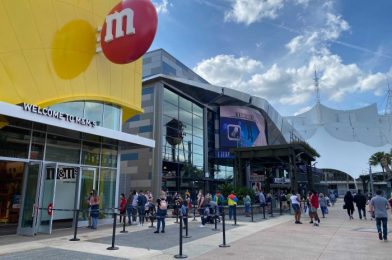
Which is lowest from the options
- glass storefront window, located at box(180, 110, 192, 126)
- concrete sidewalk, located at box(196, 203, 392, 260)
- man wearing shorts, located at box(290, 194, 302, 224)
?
concrete sidewalk, located at box(196, 203, 392, 260)

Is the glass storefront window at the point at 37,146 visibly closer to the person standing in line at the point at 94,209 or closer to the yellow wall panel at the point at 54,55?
the yellow wall panel at the point at 54,55

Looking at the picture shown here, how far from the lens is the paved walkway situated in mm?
8688

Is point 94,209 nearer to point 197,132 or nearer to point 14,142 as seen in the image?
point 14,142

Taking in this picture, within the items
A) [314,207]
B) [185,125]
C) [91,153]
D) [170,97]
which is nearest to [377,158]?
[185,125]

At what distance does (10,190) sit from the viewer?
649 inches

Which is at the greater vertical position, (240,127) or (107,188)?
(240,127)

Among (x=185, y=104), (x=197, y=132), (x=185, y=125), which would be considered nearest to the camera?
(x=185, y=125)

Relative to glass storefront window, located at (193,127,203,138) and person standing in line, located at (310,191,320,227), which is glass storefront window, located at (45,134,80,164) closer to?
person standing in line, located at (310,191,320,227)

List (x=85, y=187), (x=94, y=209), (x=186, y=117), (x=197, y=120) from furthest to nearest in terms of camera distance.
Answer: (x=197, y=120), (x=186, y=117), (x=85, y=187), (x=94, y=209)

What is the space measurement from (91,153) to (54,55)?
16.3 feet

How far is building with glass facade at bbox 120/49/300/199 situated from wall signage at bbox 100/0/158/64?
61.5ft

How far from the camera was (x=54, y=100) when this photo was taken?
42.0ft

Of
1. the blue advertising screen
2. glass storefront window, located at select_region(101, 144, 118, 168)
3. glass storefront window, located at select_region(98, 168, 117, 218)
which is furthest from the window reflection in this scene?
glass storefront window, located at select_region(98, 168, 117, 218)

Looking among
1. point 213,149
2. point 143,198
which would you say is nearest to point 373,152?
point 213,149
